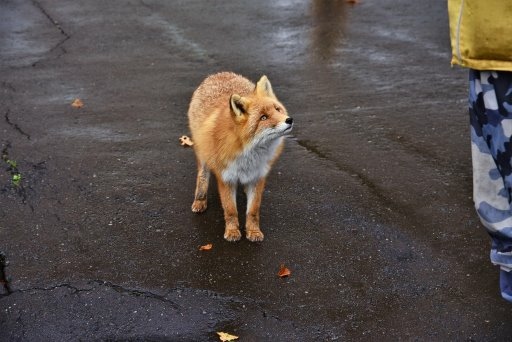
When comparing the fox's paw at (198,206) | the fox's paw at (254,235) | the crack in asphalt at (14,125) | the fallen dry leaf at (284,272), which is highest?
the crack in asphalt at (14,125)

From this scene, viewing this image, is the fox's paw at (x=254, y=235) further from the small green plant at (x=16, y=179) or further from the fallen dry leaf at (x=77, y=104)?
the fallen dry leaf at (x=77, y=104)

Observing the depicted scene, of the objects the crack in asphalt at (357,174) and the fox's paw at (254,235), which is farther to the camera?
the crack in asphalt at (357,174)

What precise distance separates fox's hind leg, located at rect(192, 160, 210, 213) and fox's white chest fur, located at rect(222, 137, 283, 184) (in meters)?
0.45

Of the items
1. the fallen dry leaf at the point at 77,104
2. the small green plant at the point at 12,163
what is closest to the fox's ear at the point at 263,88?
the small green plant at the point at 12,163

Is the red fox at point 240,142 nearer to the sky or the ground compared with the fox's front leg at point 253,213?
nearer to the sky

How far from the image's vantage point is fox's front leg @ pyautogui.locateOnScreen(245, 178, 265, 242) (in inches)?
174

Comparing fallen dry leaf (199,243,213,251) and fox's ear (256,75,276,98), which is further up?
fox's ear (256,75,276,98)

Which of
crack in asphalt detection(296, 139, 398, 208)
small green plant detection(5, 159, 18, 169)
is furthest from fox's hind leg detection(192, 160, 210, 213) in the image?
small green plant detection(5, 159, 18, 169)

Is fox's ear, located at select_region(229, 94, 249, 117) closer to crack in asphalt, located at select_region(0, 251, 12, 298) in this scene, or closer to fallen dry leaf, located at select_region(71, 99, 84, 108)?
crack in asphalt, located at select_region(0, 251, 12, 298)

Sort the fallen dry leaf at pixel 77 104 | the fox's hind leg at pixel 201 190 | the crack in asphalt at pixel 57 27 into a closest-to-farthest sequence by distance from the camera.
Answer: the fox's hind leg at pixel 201 190 < the fallen dry leaf at pixel 77 104 < the crack in asphalt at pixel 57 27

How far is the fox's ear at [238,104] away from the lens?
400 centimetres

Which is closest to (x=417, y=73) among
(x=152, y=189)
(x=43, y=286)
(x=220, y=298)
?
(x=152, y=189)

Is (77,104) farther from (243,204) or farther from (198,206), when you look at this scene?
(243,204)

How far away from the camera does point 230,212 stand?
4430 millimetres
